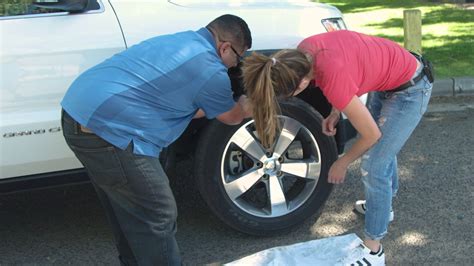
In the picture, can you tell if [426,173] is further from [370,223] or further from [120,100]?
[120,100]

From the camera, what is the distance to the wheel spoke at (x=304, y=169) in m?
3.57

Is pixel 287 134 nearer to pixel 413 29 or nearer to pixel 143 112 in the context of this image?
pixel 143 112

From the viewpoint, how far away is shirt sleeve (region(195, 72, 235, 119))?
99.6 inches

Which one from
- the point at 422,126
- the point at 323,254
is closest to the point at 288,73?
the point at 323,254

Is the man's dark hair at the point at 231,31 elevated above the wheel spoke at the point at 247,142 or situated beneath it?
elevated above

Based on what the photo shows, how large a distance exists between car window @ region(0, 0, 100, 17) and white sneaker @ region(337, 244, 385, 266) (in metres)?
1.93

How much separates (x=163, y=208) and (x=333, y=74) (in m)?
0.96

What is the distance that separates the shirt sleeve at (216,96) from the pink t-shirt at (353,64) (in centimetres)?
43

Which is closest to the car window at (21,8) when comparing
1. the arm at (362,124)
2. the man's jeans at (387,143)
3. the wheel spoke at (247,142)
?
the wheel spoke at (247,142)

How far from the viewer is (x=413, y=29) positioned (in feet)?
22.2

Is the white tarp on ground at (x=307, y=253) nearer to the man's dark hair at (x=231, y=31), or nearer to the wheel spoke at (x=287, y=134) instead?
the wheel spoke at (x=287, y=134)

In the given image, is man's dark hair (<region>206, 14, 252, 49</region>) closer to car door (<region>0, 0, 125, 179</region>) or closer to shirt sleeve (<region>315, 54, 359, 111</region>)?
shirt sleeve (<region>315, 54, 359, 111</region>)

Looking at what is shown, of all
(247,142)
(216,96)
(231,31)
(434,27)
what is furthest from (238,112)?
(434,27)

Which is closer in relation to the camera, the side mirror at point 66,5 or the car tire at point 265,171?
the side mirror at point 66,5
